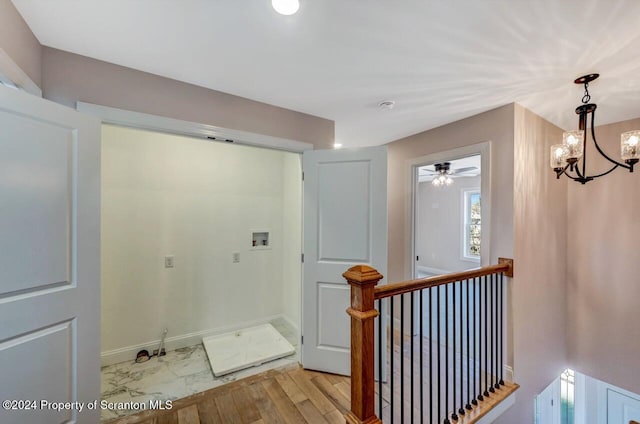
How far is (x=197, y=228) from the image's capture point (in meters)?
2.94

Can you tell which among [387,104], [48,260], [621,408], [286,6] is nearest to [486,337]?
[387,104]

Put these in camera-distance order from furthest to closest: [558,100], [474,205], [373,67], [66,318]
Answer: [474,205]
[558,100]
[373,67]
[66,318]

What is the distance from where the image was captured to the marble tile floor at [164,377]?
202 centimetres

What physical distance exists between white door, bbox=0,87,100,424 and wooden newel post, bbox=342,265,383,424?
154cm

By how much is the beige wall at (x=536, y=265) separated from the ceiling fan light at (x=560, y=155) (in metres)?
0.26

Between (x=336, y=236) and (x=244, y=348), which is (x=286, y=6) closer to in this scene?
(x=336, y=236)

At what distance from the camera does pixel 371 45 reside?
1.49 m

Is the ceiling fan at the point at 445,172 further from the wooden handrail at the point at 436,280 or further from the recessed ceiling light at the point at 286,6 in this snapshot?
the recessed ceiling light at the point at 286,6

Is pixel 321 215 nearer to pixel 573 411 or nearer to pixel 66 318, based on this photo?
pixel 66 318

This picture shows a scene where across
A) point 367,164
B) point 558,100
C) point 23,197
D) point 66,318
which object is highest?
point 558,100

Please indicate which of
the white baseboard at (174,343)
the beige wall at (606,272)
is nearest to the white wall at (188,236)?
the white baseboard at (174,343)

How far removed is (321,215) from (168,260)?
1.82 meters

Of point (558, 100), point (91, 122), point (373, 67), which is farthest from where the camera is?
point (558, 100)

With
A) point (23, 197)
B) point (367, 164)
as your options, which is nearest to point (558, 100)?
point (367, 164)
